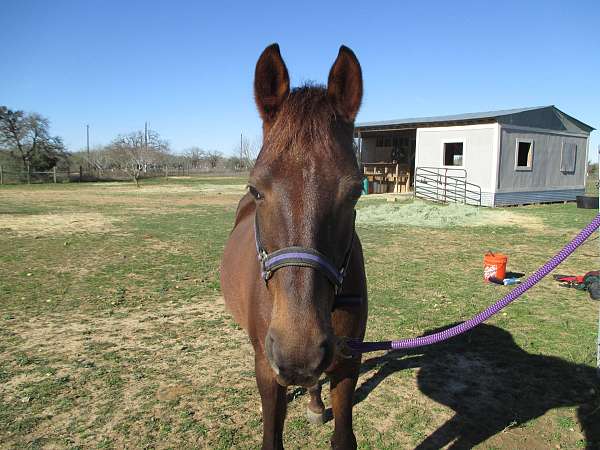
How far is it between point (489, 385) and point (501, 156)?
17.0 m

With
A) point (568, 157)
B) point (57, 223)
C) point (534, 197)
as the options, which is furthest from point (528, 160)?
point (57, 223)

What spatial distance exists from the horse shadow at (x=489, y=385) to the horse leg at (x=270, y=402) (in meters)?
1.28

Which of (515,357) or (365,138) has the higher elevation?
(365,138)

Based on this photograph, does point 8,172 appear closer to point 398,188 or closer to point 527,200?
point 398,188

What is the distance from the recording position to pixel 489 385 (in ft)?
12.5

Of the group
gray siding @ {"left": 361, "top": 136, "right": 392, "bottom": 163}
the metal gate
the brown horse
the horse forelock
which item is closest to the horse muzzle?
the brown horse

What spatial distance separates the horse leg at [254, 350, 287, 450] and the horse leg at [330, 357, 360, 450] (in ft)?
1.06

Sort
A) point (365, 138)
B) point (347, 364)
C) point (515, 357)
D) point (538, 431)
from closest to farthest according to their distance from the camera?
point (347, 364) → point (538, 431) → point (515, 357) → point (365, 138)

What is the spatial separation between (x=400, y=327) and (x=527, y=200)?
18.2 metres

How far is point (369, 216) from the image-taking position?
592 inches

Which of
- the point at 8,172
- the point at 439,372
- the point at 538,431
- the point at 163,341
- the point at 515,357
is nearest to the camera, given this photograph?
the point at 538,431

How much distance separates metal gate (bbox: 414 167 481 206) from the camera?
19.3 meters

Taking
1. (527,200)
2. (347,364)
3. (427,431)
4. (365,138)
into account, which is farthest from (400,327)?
(365,138)

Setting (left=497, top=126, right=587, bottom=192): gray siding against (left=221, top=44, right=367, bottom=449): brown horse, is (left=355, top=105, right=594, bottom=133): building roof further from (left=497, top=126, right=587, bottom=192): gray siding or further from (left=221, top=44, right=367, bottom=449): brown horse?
(left=221, top=44, right=367, bottom=449): brown horse
